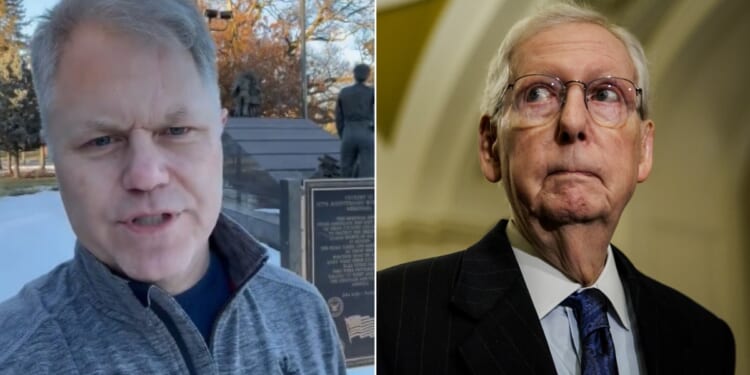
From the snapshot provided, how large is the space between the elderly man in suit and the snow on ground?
989 millimetres

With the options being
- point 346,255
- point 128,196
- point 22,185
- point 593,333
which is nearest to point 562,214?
point 593,333

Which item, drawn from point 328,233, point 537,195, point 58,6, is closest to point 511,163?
point 537,195

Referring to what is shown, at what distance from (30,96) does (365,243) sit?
1.09 metres

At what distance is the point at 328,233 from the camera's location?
254 cm

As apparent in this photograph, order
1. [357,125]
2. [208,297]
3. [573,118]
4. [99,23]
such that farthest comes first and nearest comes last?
[357,125] → [573,118] → [208,297] → [99,23]

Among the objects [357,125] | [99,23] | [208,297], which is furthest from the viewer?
[357,125]

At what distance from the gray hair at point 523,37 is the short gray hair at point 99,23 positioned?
955 mm

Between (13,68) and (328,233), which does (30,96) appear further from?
(328,233)

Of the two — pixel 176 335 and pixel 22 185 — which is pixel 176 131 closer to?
pixel 22 185

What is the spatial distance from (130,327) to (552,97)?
1423mm

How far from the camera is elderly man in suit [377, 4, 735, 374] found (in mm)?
2482

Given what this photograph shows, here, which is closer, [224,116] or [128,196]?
[128,196]

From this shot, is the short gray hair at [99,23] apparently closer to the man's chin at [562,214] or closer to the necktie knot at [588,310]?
the man's chin at [562,214]

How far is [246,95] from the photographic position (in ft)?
7.91
